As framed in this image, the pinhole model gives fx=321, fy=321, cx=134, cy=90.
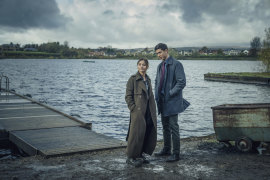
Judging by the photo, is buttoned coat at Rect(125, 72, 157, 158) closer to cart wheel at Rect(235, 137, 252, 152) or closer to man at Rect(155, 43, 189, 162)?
man at Rect(155, 43, 189, 162)

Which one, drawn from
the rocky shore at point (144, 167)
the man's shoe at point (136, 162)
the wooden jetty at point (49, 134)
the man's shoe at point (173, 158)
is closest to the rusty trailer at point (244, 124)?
the rocky shore at point (144, 167)

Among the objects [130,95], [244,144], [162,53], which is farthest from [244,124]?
[130,95]

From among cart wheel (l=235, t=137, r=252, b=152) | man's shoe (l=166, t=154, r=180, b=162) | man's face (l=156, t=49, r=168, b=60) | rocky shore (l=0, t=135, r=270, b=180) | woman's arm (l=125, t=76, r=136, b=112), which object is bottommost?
rocky shore (l=0, t=135, r=270, b=180)

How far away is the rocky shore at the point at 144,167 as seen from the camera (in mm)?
5359

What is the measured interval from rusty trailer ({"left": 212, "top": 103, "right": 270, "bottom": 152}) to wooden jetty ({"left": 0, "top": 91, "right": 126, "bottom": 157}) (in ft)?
7.77

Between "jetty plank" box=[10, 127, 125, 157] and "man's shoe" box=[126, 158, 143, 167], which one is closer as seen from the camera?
"man's shoe" box=[126, 158, 143, 167]

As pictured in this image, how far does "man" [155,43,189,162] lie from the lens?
610cm

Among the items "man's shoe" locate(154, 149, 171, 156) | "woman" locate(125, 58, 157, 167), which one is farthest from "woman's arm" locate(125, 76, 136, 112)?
"man's shoe" locate(154, 149, 171, 156)

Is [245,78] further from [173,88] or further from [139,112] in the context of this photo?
[139,112]

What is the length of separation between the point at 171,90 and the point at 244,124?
191 cm

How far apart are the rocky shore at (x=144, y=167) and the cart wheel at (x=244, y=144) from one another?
111 mm

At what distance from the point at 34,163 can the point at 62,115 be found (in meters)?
6.47

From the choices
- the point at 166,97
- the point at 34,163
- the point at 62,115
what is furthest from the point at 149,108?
the point at 62,115

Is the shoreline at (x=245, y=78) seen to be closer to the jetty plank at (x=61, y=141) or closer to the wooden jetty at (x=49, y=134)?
the wooden jetty at (x=49, y=134)
